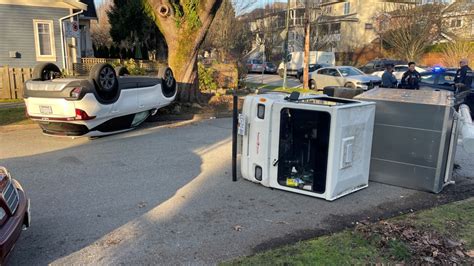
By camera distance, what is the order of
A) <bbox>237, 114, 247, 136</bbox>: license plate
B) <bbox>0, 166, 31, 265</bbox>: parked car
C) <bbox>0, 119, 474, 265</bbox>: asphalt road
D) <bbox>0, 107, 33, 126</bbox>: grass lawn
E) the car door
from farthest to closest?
the car door, <bbox>0, 107, 33, 126</bbox>: grass lawn, <bbox>237, 114, 247, 136</bbox>: license plate, <bbox>0, 119, 474, 265</bbox>: asphalt road, <bbox>0, 166, 31, 265</bbox>: parked car

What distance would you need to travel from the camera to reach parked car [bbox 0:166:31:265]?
9.61 feet

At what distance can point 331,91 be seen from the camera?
25.3ft

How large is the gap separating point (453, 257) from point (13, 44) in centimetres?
1971

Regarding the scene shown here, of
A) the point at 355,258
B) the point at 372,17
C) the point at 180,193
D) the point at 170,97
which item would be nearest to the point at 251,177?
the point at 180,193

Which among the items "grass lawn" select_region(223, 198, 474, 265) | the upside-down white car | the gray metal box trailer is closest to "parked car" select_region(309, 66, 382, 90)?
the upside-down white car

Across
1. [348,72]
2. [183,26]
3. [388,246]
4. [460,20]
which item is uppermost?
[460,20]

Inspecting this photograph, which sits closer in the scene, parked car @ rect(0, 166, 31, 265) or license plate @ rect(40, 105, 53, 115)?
parked car @ rect(0, 166, 31, 265)

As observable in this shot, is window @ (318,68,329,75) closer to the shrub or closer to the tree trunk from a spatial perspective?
the shrub

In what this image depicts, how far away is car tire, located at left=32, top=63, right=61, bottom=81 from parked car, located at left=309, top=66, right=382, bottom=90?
13.3m

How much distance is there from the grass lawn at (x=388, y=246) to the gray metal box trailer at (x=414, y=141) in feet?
4.21

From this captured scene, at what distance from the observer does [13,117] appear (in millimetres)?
10367

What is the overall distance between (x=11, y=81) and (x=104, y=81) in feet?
24.0

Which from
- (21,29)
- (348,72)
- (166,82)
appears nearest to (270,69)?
(348,72)

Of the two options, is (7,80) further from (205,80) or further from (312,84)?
(312,84)
